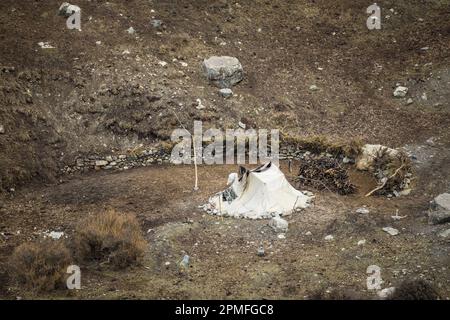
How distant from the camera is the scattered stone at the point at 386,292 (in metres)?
8.43

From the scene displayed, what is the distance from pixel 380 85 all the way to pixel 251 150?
3928 mm

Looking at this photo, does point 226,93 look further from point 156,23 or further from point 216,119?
point 156,23

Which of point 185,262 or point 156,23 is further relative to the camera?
point 156,23

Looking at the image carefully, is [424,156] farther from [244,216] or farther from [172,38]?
[172,38]

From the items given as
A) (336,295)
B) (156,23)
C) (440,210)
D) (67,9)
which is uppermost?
(67,9)

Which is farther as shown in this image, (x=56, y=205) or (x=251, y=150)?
(x=251, y=150)

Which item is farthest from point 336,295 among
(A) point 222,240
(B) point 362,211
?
(B) point 362,211

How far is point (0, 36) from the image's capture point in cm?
1391

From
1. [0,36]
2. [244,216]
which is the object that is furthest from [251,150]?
[0,36]

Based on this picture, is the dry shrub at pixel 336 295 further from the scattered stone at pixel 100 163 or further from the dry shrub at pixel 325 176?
the scattered stone at pixel 100 163

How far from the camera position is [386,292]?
8500mm

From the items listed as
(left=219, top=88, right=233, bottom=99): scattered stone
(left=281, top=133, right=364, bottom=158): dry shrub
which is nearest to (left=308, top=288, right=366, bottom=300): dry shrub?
(left=281, top=133, right=364, bottom=158): dry shrub

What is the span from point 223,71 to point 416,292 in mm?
7515

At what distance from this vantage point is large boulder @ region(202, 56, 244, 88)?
14125mm
